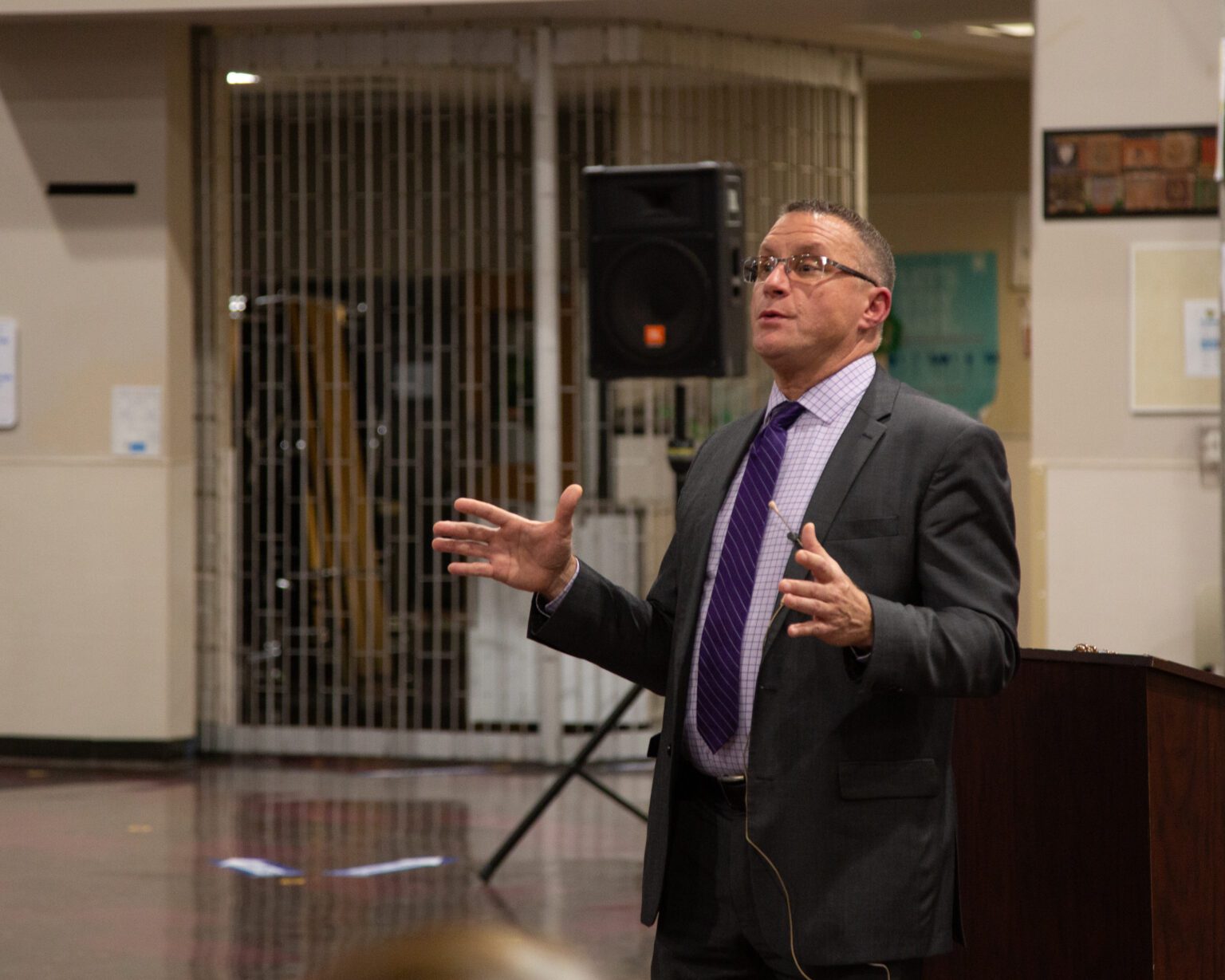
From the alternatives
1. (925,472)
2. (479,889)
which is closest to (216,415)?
(479,889)

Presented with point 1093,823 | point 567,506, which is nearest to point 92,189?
point 567,506

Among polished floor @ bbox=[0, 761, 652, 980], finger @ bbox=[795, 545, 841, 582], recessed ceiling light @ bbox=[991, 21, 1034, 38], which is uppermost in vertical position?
recessed ceiling light @ bbox=[991, 21, 1034, 38]

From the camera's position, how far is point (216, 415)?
6.85m

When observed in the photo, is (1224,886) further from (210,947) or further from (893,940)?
(210,947)

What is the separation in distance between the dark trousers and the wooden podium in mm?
593

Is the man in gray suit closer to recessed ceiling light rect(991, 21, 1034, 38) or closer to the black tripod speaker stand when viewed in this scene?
the black tripod speaker stand

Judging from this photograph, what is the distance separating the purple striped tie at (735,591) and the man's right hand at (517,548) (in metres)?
0.20

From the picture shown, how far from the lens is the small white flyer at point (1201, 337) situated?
541 cm

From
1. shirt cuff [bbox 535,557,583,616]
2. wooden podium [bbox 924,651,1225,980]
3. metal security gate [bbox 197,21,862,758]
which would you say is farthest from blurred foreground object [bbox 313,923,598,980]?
metal security gate [bbox 197,21,862,758]

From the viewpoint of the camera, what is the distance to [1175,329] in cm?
546

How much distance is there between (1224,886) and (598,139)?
4754mm

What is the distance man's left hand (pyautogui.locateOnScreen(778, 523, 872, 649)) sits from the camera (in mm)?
1718

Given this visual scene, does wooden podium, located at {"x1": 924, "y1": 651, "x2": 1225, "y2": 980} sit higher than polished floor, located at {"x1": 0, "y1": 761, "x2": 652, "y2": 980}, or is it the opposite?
wooden podium, located at {"x1": 924, "y1": 651, "x2": 1225, "y2": 980}

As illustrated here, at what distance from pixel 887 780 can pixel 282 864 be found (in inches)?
141
